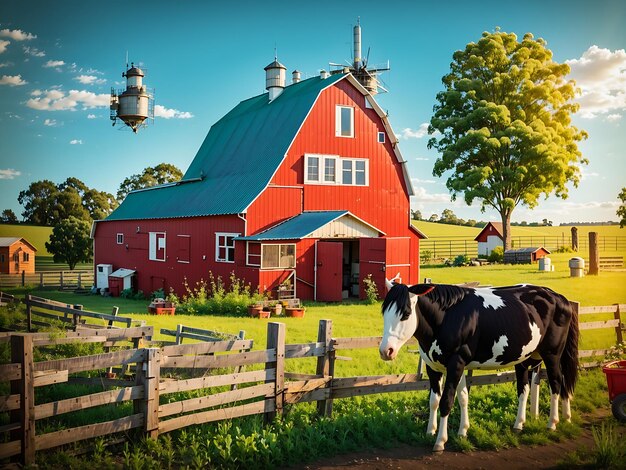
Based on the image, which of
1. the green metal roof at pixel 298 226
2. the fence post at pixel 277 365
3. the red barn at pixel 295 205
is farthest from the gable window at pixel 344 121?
the fence post at pixel 277 365

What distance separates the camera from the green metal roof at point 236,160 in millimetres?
24828

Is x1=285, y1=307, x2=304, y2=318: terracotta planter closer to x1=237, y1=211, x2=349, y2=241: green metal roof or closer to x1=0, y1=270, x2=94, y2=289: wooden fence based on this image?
x1=237, y1=211, x2=349, y2=241: green metal roof

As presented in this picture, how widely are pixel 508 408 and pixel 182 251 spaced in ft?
66.9

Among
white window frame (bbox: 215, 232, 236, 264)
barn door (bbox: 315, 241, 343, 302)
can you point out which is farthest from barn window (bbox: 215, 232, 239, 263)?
barn door (bbox: 315, 241, 343, 302)

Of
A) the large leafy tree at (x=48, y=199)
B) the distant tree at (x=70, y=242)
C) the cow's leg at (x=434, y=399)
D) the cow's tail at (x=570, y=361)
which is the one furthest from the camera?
the distant tree at (x=70, y=242)

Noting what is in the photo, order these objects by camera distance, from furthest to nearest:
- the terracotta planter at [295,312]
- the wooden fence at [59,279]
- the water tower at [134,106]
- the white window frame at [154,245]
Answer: the white window frame at [154,245] → the wooden fence at [59,279] → the water tower at [134,106] → the terracotta planter at [295,312]

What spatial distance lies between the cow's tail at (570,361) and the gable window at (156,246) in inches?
899

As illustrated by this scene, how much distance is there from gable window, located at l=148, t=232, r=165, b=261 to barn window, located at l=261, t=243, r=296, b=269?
815 centimetres

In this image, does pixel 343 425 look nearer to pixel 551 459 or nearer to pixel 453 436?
pixel 453 436

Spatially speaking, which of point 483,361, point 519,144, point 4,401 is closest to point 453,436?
point 483,361

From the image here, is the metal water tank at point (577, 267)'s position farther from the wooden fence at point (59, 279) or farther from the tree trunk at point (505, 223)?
the wooden fence at point (59, 279)

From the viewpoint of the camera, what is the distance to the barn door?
2297 cm

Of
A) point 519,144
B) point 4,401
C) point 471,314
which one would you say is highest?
point 519,144

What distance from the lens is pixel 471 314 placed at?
7.24 metres
